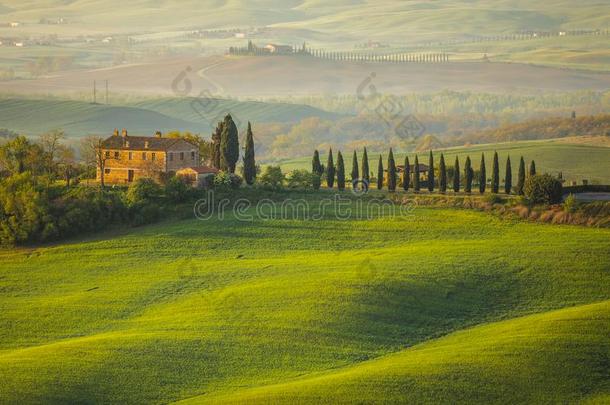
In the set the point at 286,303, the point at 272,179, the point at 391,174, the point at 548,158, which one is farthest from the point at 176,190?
the point at 548,158

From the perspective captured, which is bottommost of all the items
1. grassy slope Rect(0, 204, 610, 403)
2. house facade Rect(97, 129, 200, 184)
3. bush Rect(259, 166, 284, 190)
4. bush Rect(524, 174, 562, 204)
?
grassy slope Rect(0, 204, 610, 403)

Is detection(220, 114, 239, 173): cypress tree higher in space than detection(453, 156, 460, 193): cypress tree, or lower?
higher

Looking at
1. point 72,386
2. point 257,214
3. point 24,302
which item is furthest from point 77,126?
point 72,386

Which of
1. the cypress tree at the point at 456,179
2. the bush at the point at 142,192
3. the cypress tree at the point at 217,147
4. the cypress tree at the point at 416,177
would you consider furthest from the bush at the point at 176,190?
the cypress tree at the point at 456,179

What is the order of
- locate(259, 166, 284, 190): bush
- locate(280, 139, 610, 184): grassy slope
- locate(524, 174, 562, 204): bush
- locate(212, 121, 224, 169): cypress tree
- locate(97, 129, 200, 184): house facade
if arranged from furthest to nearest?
locate(280, 139, 610, 184): grassy slope < locate(212, 121, 224, 169): cypress tree < locate(97, 129, 200, 184): house facade < locate(259, 166, 284, 190): bush < locate(524, 174, 562, 204): bush

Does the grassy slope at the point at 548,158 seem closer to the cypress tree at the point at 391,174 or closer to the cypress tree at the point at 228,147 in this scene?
the cypress tree at the point at 391,174

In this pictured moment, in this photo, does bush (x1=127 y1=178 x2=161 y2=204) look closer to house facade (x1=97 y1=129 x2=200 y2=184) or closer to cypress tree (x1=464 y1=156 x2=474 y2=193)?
house facade (x1=97 y1=129 x2=200 y2=184)

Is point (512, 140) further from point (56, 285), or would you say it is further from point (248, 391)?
point (248, 391)

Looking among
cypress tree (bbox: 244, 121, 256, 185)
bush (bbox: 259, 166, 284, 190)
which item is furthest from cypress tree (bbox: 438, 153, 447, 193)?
cypress tree (bbox: 244, 121, 256, 185)
